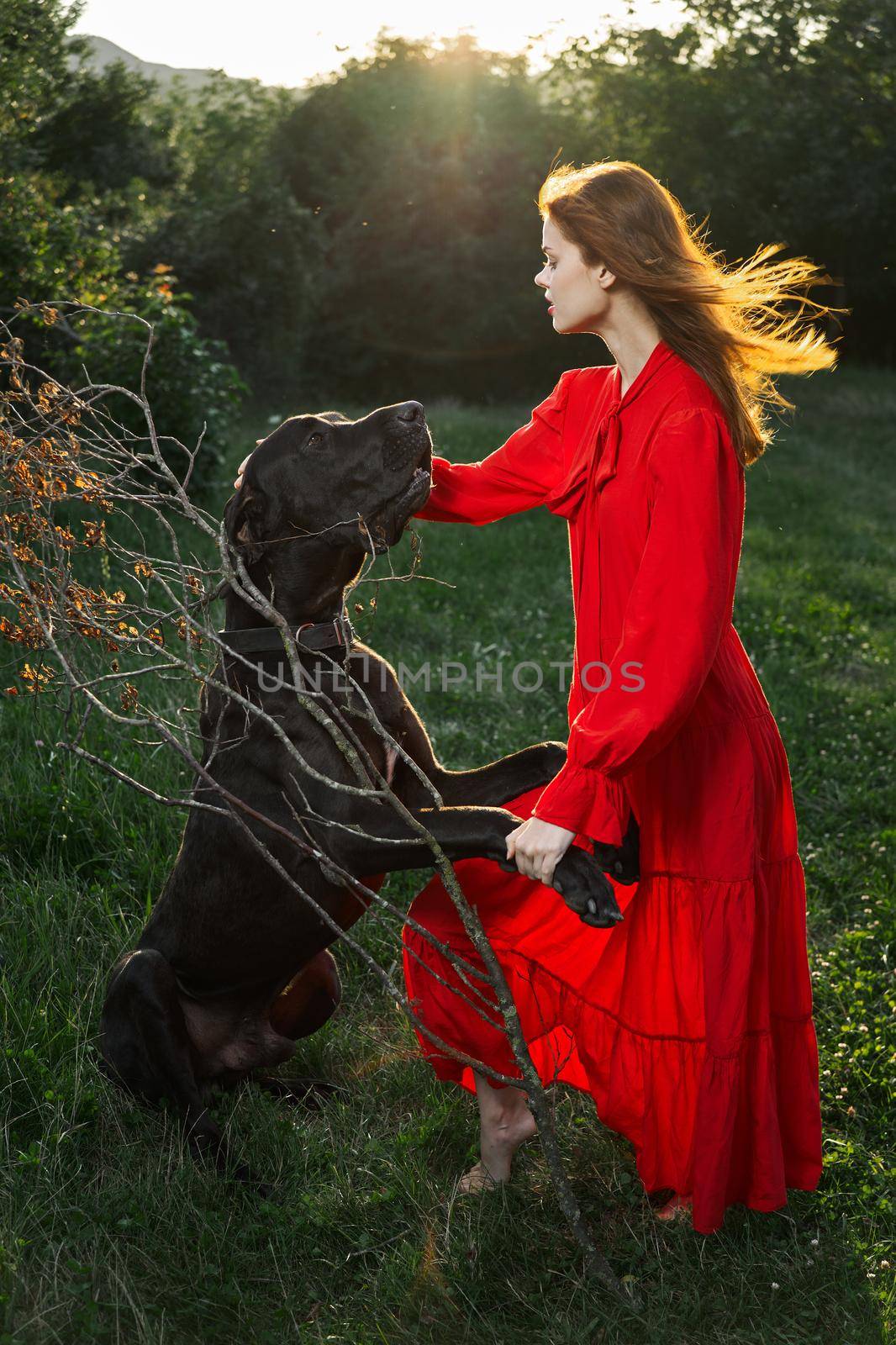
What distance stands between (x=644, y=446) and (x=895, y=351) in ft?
89.8

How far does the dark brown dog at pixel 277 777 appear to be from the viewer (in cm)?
305

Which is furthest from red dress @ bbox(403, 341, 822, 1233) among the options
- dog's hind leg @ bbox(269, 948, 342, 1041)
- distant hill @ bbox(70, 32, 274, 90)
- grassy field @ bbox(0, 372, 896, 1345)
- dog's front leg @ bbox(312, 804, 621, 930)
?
distant hill @ bbox(70, 32, 274, 90)

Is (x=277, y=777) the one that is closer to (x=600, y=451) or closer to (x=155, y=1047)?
(x=155, y=1047)

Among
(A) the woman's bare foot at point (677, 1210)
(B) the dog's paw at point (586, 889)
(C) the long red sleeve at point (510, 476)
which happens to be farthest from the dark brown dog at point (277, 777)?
(A) the woman's bare foot at point (677, 1210)

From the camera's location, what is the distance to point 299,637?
10.2 ft

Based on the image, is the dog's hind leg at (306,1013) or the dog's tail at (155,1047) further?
the dog's hind leg at (306,1013)

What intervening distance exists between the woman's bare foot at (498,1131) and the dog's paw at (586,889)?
900 mm

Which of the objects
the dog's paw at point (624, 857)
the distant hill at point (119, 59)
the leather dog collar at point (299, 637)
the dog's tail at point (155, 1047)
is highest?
the distant hill at point (119, 59)

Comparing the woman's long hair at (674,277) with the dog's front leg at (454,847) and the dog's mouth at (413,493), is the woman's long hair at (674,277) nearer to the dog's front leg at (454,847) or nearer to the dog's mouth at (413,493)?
the dog's mouth at (413,493)

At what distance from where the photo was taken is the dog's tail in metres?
3.22

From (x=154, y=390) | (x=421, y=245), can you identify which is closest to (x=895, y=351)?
(x=421, y=245)

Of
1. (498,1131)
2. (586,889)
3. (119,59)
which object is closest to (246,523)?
(586,889)

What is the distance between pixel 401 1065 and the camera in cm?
365

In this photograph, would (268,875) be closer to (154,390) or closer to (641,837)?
(641,837)
